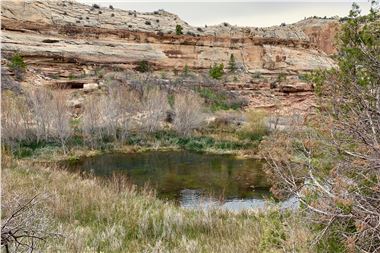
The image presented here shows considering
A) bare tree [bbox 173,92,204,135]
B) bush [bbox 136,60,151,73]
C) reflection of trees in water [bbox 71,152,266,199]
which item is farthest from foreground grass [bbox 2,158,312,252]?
bush [bbox 136,60,151,73]

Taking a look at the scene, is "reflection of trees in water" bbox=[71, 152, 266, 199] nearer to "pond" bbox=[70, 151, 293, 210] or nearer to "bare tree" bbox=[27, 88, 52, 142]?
"pond" bbox=[70, 151, 293, 210]

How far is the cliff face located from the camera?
Result: 40.5m

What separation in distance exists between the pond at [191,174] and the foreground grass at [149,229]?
186 inches

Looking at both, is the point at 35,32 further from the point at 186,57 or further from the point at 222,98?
the point at 222,98

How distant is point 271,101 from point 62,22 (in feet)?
82.4

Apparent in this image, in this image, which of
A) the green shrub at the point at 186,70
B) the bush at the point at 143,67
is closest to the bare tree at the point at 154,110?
the bush at the point at 143,67

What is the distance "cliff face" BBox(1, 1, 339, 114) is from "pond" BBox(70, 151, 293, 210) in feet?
63.9

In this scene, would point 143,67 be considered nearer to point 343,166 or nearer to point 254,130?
point 254,130

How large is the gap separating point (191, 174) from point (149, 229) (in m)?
12.8

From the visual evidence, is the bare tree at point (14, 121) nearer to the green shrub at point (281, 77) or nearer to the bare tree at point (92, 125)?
the bare tree at point (92, 125)

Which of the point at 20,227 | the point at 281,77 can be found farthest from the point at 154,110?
the point at 20,227

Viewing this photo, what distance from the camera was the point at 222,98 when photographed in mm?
40500

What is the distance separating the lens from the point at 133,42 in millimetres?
47562

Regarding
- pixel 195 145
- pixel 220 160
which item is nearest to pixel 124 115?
pixel 195 145
